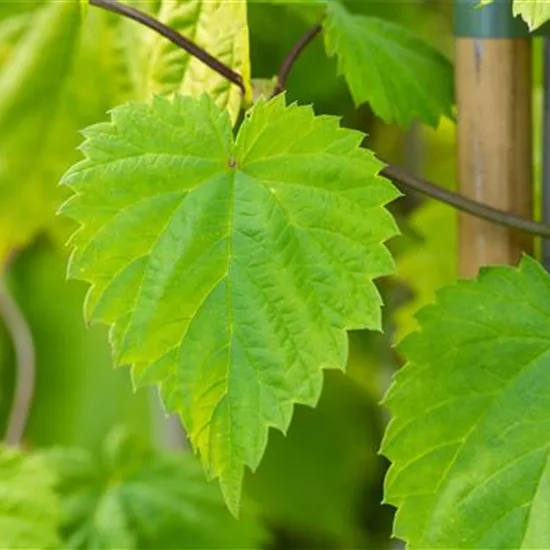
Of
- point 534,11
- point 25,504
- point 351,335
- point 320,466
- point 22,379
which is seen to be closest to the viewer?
point 534,11

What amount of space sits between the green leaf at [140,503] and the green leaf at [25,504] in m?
0.10

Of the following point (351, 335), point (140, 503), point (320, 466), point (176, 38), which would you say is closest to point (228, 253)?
point (176, 38)

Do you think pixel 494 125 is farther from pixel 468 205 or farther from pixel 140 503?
pixel 140 503

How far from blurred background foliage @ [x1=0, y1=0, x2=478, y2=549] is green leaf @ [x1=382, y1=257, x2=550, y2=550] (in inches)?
10.8

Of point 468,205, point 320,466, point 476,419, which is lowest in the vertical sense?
point 320,466

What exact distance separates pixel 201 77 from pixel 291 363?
196 millimetres

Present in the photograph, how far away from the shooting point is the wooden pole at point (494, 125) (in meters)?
0.67

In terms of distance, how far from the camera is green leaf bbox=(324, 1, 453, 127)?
2.22ft

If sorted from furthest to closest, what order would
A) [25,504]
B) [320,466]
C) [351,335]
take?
1. [320,466]
2. [351,335]
3. [25,504]

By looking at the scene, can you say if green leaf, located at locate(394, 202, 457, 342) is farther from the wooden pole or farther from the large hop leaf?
the large hop leaf

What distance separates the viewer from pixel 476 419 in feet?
2.01

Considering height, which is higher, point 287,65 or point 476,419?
point 287,65

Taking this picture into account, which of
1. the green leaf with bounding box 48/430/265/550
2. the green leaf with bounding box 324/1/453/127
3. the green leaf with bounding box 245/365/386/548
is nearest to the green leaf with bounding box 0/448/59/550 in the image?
the green leaf with bounding box 48/430/265/550

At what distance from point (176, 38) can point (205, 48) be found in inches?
1.8
